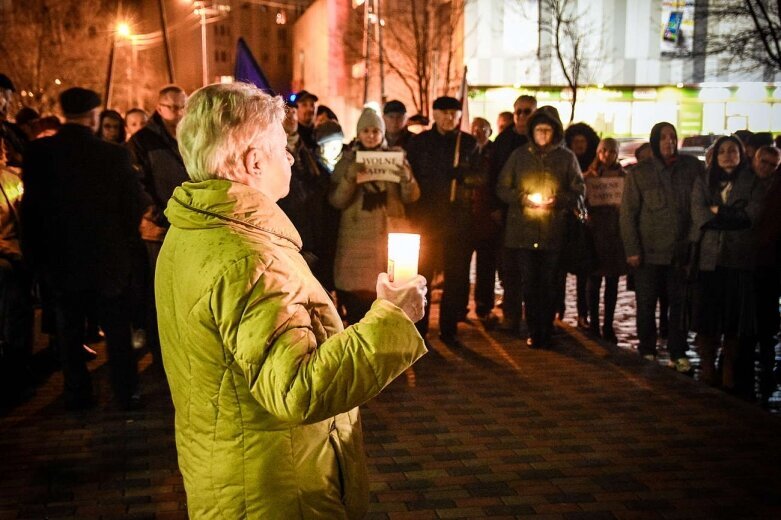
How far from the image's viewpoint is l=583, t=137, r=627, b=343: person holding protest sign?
945 cm

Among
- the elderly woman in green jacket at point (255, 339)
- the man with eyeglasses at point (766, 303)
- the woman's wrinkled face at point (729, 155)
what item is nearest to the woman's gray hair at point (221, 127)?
the elderly woman in green jacket at point (255, 339)

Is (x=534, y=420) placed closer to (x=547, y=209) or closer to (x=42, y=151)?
(x=547, y=209)

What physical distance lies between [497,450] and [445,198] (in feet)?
12.3

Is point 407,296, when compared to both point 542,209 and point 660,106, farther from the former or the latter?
point 660,106

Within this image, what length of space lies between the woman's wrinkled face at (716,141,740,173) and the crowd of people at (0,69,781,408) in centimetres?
2

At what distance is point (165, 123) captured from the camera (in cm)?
752

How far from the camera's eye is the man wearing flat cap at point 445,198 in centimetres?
905

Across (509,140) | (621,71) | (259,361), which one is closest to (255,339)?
(259,361)

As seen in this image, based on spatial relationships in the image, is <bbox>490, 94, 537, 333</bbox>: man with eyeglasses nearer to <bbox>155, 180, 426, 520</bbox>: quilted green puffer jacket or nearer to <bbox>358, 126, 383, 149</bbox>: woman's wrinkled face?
<bbox>358, 126, 383, 149</bbox>: woman's wrinkled face

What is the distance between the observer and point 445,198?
9.09 meters

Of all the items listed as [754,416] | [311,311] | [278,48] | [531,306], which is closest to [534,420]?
[754,416]

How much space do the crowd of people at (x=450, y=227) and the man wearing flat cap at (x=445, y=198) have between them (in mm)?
17

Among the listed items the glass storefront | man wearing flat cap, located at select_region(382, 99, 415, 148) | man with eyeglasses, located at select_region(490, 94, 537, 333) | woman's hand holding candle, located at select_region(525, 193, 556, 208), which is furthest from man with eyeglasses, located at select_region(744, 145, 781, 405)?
the glass storefront

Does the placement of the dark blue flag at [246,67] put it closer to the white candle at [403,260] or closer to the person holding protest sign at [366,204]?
the person holding protest sign at [366,204]
